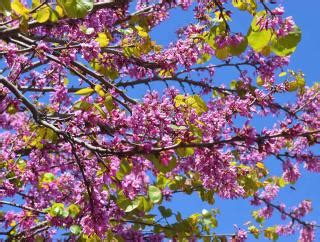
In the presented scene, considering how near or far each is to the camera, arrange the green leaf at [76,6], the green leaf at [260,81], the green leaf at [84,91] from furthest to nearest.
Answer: the green leaf at [260,81], the green leaf at [84,91], the green leaf at [76,6]

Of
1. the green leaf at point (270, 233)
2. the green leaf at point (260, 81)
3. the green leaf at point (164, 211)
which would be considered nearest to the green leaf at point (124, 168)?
the green leaf at point (164, 211)

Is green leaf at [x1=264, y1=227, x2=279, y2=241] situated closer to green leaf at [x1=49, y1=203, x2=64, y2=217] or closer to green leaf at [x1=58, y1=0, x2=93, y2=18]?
green leaf at [x1=49, y1=203, x2=64, y2=217]

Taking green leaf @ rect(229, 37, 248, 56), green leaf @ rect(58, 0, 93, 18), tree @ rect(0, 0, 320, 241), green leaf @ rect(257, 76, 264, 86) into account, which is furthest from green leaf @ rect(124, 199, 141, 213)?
green leaf @ rect(257, 76, 264, 86)

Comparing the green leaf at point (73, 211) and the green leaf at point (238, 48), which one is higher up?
the green leaf at point (238, 48)

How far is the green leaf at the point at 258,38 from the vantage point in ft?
11.9

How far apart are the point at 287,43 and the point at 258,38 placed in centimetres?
21

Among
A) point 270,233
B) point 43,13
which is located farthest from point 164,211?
point 43,13

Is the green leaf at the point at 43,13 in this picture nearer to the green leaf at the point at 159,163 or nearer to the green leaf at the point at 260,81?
the green leaf at the point at 159,163

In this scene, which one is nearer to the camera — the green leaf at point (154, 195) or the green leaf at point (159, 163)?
the green leaf at point (159, 163)

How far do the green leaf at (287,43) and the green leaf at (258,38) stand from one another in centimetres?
7

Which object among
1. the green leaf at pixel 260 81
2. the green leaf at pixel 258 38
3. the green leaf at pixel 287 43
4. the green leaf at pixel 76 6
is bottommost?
the green leaf at pixel 287 43

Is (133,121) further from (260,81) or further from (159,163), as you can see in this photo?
(260,81)

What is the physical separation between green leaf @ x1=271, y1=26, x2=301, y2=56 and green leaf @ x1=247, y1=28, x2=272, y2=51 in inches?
2.7

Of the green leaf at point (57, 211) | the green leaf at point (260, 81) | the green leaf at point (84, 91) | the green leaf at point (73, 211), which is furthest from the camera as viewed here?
the green leaf at point (260, 81)
